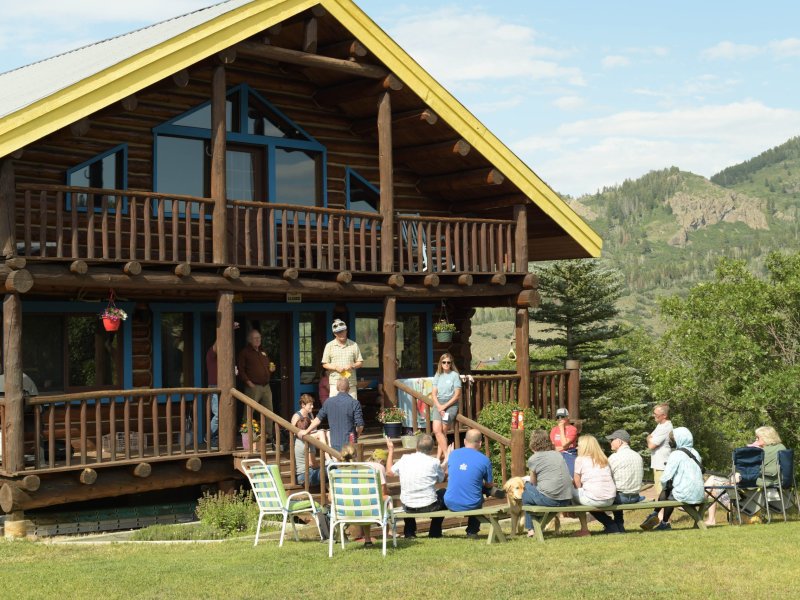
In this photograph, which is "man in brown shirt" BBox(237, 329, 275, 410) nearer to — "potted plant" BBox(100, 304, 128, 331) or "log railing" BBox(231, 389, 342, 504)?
"log railing" BBox(231, 389, 342, 504)

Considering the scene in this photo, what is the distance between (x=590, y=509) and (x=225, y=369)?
608 cm

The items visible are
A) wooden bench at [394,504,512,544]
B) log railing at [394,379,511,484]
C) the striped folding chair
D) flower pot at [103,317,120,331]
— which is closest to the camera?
the striped folding chair

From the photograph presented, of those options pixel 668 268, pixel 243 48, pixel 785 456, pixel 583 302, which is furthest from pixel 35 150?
pixel 668 268

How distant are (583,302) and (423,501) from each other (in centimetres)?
2297

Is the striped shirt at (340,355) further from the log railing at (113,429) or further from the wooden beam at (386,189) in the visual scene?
the log railing at (113,429)

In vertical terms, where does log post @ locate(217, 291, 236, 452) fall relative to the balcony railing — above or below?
below

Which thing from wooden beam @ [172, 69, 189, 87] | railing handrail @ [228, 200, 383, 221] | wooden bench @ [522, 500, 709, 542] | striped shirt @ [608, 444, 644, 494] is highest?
wooden beam @ [172, 69, 189, 87]

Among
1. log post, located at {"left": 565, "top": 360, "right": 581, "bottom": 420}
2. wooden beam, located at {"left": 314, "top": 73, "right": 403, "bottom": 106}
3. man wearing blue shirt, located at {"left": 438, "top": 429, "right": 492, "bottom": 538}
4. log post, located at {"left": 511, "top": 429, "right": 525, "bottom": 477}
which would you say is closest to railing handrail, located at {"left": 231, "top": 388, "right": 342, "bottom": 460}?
man wearing blue shirt, located at {"left": 438, "top": 429, "right": 492, "bottom": 538}

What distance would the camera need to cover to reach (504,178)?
64.8ft

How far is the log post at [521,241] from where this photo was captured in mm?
19859

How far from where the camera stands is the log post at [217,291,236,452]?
16141 millimetres

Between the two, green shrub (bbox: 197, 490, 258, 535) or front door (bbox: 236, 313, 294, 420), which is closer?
green shrub (bbox: 197, 490, 258, 535)

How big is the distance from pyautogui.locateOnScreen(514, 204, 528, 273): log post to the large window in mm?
7133

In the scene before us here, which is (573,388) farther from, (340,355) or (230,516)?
(230,516)
